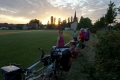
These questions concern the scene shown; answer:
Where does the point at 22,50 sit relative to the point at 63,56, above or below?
below

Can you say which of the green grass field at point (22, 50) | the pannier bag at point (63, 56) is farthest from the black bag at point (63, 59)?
the green grass field at point (22, 50)

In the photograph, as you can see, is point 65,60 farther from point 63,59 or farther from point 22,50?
point 22,50

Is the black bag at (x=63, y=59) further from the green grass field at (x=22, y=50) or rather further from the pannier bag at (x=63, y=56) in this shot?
the green grass field at (x=22, y=50)

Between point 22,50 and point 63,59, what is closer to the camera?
point 63,59

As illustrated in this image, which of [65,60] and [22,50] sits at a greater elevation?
[65,60]

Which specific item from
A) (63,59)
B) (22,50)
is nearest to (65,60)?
(63,59)

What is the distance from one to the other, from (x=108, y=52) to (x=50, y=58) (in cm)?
223

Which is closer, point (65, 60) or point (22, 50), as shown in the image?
point (65, 60)

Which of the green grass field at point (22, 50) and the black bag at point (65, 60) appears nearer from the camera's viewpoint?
the black bag at point (65, 60)

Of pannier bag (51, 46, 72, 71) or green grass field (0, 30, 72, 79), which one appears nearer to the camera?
pannier bag (51, 46, 72, 71)

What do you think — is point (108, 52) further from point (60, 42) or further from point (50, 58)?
point (60, 42)

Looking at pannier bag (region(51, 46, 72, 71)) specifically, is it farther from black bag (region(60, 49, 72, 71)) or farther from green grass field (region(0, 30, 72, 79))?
green grass field (region(0, 30, 72, 79))

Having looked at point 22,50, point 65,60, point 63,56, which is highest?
point 63,56

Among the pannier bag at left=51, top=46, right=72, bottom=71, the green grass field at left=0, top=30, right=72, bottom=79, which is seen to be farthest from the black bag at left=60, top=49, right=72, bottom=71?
the green grass field at left=0, top=30, right=72, bottom=79
